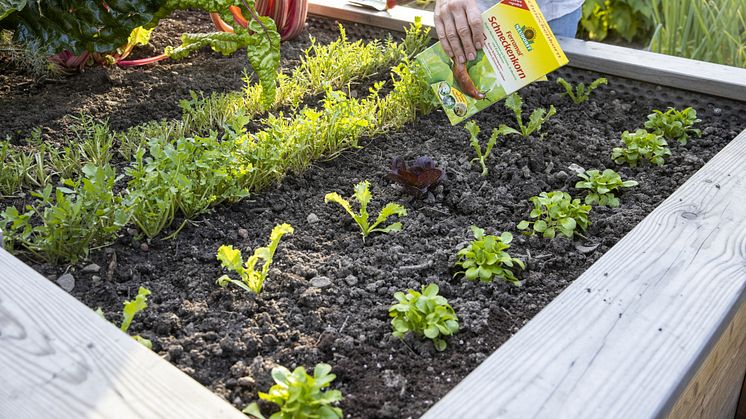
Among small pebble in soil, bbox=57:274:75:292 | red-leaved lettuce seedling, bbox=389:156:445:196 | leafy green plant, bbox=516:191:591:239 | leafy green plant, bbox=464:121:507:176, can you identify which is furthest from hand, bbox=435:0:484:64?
small pebble in soil, bbox=57:274:75:292

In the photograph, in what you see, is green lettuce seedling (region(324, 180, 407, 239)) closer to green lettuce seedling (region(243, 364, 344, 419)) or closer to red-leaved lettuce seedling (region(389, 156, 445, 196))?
red-leaved lettuce seedling (region(389, 156, 445, 196))

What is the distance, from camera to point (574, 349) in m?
1.29

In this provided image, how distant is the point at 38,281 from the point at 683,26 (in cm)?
319

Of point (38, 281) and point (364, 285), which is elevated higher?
point (38, 281)

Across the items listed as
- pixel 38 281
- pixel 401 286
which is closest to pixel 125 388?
pixel 38 281

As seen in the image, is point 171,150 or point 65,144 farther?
point 65,144

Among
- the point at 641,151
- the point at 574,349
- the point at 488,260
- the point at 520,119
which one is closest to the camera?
the point at 574,349

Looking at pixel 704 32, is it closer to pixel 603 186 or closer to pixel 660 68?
pixel 660 68

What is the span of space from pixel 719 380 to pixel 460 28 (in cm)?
130

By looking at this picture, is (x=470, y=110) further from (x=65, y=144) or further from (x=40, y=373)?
(x=40, y=373)

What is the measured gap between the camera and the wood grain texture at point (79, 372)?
111 cm

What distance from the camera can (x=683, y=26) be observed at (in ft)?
11.3

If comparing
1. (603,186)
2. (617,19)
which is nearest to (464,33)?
(603,186)

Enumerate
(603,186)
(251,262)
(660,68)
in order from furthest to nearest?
(660,68)
(603,186)
(251,262)
